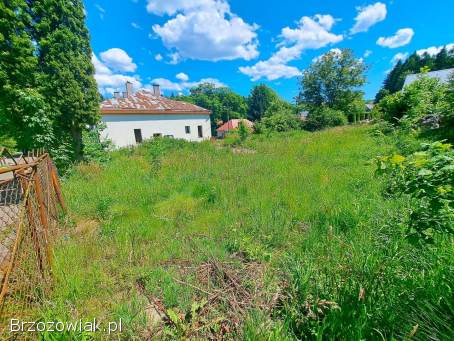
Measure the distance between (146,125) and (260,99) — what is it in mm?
46409

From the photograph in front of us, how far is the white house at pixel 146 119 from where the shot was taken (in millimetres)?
16906

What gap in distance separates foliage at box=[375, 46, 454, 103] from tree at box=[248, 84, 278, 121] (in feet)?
92.4

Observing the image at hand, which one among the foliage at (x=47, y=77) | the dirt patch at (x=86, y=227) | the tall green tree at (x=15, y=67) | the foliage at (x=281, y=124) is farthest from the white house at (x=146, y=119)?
the dirt patch at (x=86, y=227)

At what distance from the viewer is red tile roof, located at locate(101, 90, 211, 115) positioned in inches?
677

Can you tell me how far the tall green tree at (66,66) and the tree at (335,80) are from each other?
28.9m

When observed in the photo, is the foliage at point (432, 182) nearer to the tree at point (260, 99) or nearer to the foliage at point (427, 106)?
the foliage at point (427, 106)

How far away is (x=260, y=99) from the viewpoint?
194ft

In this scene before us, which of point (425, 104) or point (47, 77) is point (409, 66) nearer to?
point (425, 104)

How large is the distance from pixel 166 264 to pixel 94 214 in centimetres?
258

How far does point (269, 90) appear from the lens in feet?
195

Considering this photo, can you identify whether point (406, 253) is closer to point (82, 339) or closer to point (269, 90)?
point (82, 339)

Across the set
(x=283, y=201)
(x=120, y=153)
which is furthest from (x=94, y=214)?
(x=120, y=153)

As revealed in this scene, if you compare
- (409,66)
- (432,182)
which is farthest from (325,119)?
(409,66)

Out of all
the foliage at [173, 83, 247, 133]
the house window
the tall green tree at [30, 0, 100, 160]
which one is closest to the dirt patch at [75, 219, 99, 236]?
the tall green tree at [30, 0, 100, 160]
